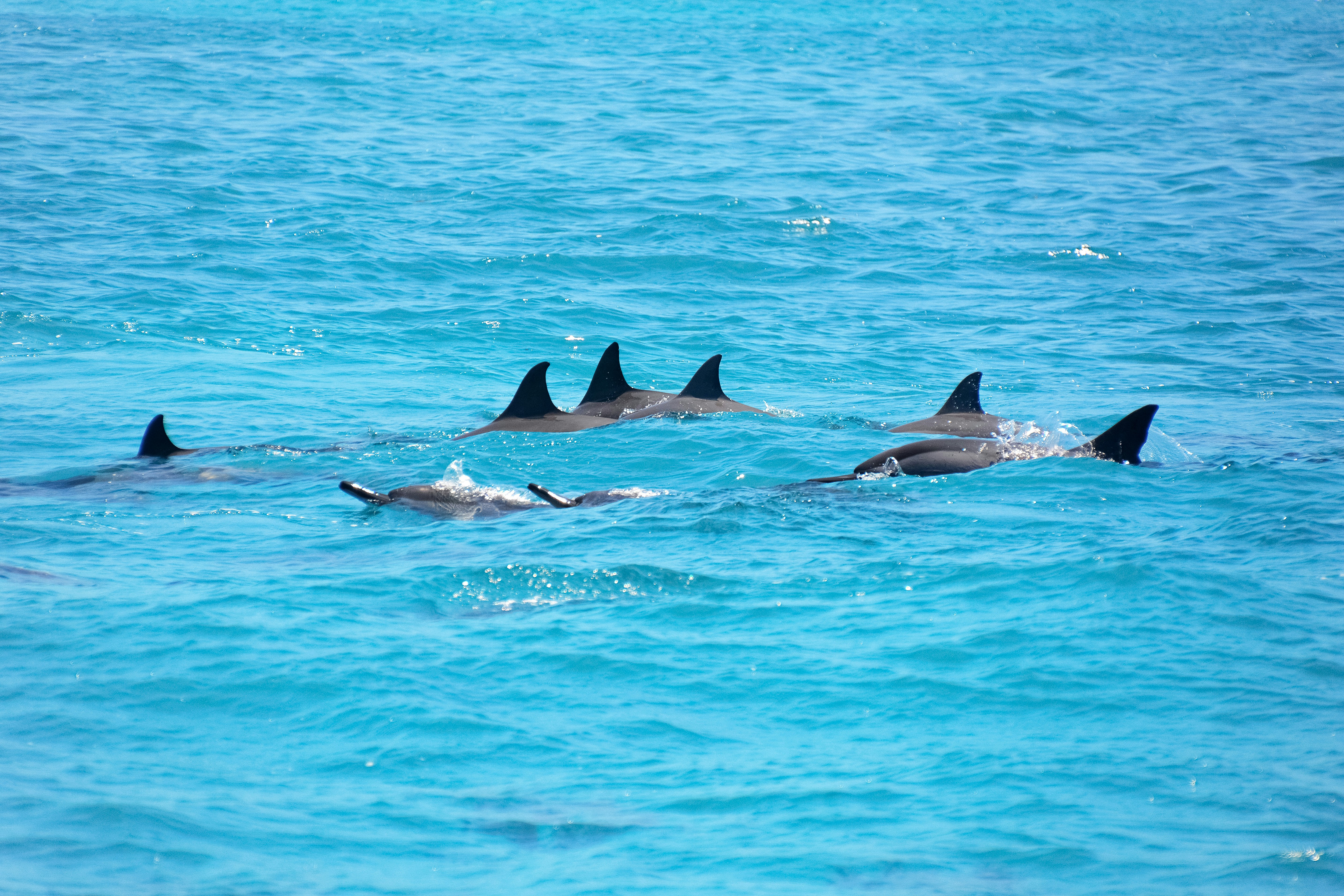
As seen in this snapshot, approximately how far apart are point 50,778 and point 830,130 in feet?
91.4

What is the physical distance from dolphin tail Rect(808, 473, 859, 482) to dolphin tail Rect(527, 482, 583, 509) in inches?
80.3

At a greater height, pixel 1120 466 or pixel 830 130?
pixel 830 130

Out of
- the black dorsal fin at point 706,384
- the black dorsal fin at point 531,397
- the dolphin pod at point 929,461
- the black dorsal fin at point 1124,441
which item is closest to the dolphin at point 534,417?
the black dorsal fin at point 531,397

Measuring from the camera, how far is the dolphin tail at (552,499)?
10.1 m

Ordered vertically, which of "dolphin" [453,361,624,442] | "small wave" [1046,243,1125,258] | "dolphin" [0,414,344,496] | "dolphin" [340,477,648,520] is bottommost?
"dolphin" [0,414,344,496]

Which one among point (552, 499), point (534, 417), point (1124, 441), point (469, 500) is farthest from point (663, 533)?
point (1124, 441)

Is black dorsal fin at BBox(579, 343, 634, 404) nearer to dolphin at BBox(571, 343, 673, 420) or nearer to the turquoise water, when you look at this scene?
dolphin at BBox(571, 343, 673, 420)

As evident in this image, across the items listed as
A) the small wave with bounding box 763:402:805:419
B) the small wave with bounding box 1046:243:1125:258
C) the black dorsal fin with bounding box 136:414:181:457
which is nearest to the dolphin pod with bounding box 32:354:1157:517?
the black dorsal fin with bounding box 136:414:181:457

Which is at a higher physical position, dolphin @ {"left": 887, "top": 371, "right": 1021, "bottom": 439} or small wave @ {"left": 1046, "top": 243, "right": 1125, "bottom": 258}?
small wave @ {"left": 1046, "top": 243, "right": 1125, "bottom": 258}

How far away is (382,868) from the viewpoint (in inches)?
230

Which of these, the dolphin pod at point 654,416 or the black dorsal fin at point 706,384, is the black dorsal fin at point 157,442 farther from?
the black dorsal fin at point 706,384

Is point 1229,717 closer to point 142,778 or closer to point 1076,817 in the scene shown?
point 1076,817

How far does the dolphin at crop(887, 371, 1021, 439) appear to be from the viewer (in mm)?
12125

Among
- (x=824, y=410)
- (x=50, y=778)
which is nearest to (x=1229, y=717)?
(x=50, y=778)
